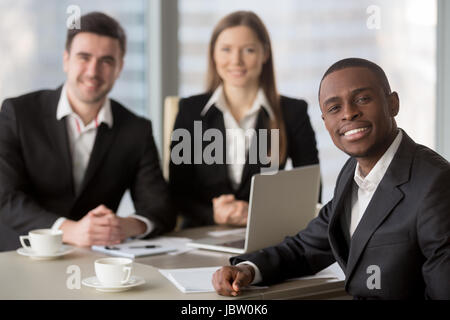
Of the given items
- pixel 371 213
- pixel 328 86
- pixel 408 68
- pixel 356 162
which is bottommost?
pixel 371 213

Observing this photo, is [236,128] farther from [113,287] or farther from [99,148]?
[113,287]

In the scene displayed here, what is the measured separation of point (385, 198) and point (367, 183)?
4.4 inches

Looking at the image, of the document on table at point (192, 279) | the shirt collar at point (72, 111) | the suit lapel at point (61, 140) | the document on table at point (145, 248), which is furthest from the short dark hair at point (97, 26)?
the document on table at point (192, 279)

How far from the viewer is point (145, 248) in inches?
90.6

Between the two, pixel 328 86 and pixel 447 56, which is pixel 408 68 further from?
pixel 328 86

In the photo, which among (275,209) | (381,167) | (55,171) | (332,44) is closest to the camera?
(381,167)

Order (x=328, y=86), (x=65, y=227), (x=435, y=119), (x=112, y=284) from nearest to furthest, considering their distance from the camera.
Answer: (x=328, y=86)
(x=112, y=284)
(x=65, y=227)
(x=435, y=119)

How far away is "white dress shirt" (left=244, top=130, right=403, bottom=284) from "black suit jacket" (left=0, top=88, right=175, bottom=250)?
1109 mm

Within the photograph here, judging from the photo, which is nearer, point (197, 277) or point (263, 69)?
point (197, 277)

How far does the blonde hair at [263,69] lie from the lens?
3164 mm

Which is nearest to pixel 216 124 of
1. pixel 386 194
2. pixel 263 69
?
pixel 263 69

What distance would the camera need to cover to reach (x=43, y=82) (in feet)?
12.6
